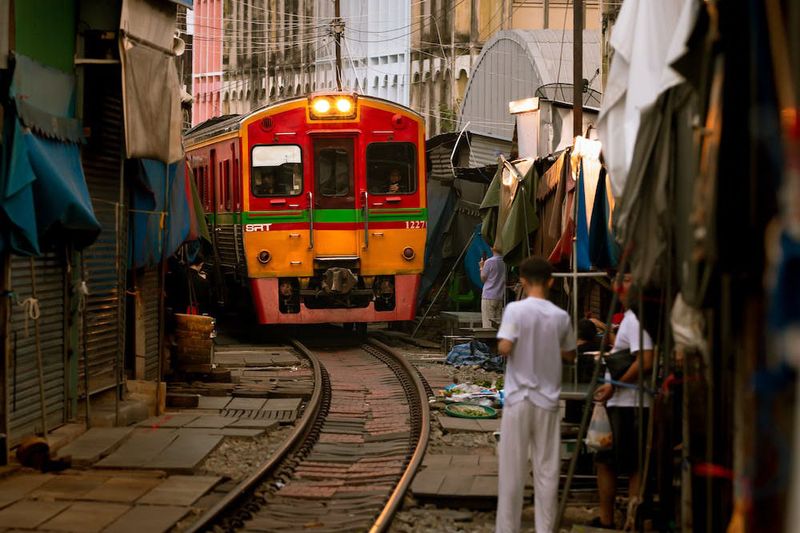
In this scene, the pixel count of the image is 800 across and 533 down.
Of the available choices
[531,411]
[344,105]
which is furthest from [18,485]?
[344,105]

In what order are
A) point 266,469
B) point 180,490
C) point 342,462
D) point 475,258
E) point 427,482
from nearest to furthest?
point 180,490
point 427,482
point 266,469
point 342,462
point 475,258

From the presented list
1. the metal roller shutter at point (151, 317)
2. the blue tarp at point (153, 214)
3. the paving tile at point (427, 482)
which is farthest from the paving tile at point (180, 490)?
the metal roller shutter at point (151, 317)

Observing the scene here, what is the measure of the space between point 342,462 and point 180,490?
223 cm

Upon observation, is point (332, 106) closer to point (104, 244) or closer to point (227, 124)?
point (227, 124)

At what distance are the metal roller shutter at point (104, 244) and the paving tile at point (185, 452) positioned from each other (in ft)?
3.13

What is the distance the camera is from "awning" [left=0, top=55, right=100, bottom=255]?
862 centimetres

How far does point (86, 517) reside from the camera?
780cm

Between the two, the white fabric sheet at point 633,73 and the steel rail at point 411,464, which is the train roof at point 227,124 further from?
the white fabric sheet at point 633,73

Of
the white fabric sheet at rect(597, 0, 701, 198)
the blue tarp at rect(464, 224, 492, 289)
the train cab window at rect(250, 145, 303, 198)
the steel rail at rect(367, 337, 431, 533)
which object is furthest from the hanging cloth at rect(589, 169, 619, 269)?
the blue tarp at rect(464, 224, 492, 289)

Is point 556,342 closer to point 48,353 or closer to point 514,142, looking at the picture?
point 48,353

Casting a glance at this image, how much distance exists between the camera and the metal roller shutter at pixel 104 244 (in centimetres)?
1136

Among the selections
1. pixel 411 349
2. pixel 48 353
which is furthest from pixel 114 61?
pixel 411 349

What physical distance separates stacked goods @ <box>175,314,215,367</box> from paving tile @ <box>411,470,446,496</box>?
490 centimetres

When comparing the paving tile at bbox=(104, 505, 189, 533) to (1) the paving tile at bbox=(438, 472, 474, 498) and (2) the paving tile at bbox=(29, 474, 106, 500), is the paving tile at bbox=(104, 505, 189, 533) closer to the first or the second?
(2) the paving tile at bbox=(29, 474, 106, 500)
